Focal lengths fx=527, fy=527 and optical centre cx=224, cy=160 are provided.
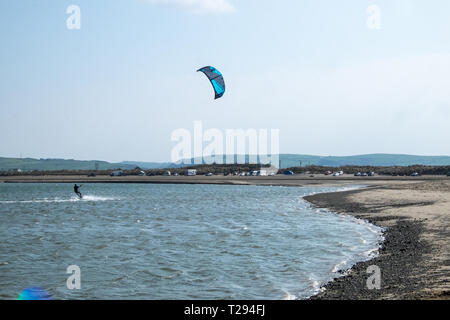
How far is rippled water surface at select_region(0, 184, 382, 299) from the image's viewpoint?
45.1 ft

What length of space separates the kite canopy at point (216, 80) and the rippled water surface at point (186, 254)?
7.39 meters

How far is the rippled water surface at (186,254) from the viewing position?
1376 centimetres

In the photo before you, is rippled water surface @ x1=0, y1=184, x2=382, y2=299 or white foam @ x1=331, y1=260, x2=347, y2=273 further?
white foam @ x1=331, y1=260, x2=347, y2=273

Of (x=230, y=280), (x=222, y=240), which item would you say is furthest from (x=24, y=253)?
(x=230, y=280)

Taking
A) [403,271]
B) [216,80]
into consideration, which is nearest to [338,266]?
[403,271]

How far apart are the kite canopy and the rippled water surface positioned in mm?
7390

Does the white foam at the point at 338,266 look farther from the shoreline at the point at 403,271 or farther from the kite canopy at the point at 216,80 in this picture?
the kite canopy at the point at 216,80

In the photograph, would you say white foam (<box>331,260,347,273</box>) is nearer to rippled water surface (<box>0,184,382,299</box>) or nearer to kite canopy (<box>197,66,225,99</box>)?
rippled water surface (<box>0,184,382,299</box>)

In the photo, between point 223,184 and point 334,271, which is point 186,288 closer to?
point 334,271

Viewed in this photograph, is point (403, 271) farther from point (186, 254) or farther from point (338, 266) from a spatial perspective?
point (186, 254)

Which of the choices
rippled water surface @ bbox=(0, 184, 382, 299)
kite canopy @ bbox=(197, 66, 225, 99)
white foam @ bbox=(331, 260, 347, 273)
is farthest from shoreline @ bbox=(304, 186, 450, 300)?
kite canopy @ bbox=(197, 66, 225, 99)

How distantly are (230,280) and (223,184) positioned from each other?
8073 cm

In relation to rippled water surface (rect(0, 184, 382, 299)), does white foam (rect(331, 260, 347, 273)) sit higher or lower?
higher

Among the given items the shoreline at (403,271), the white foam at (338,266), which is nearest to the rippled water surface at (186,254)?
the white foam at (338,266)
